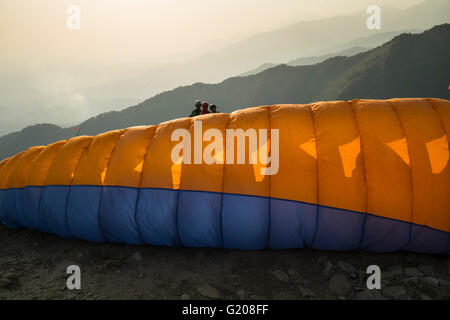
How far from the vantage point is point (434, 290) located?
348cm

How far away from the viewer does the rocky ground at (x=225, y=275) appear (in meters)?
3.72

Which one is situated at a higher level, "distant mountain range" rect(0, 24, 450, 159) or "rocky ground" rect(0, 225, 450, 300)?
"distant mountain range" rect(0, 24, 450, 159)

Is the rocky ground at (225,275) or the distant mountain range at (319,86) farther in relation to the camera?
the distant mountain range at (319,86)

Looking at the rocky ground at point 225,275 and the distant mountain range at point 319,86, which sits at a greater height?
the distant mountain range at point 319,86

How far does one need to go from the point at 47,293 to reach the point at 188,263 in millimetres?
2480

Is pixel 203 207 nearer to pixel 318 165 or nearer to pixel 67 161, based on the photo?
pixel 318 165

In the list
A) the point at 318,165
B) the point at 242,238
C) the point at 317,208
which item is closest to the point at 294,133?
the point at 318,165

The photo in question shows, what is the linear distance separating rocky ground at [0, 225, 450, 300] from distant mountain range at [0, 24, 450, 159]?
61892 millimetres

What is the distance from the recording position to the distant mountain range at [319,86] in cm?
5584

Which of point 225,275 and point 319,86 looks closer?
point 225,275

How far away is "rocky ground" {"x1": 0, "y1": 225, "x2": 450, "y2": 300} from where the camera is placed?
3719 millimetres

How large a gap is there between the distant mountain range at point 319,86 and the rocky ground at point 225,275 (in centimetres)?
6189

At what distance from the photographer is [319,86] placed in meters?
77.4

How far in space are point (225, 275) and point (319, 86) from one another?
83.5 metres
